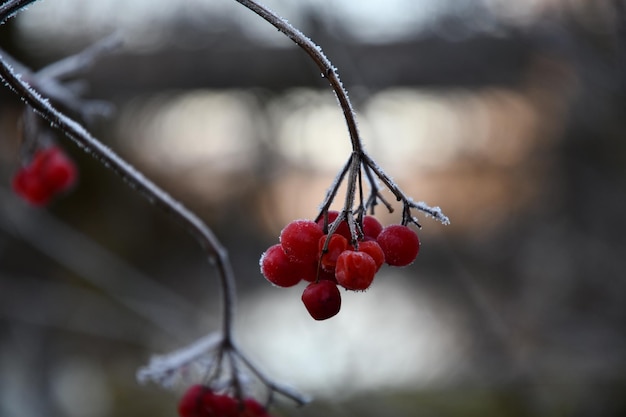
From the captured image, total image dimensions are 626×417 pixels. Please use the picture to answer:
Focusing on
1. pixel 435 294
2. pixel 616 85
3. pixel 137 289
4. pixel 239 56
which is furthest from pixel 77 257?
pixel 616 85

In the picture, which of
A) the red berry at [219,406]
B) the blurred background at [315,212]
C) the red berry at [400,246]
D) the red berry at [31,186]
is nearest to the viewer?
the red berry at [400,246]

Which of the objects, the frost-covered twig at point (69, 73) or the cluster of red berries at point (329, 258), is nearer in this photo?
the cluster of red berries at point (329, 258)

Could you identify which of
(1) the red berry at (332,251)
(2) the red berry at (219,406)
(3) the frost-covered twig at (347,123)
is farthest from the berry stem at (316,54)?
(2) the red berry at (219,406)

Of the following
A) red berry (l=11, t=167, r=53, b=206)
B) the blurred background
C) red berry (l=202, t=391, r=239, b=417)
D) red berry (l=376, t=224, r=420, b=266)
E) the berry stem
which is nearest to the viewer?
the berry stem

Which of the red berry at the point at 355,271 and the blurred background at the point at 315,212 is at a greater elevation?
the blurred background at the point at 315,212

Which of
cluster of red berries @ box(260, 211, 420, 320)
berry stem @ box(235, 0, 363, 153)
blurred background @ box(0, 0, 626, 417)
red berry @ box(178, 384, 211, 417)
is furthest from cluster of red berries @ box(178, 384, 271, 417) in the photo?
blurred background @ box(0, 0, 626, 417)

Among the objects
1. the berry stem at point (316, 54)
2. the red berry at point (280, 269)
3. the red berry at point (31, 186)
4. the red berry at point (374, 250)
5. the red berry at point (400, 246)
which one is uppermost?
the red berry at point (31, 186)

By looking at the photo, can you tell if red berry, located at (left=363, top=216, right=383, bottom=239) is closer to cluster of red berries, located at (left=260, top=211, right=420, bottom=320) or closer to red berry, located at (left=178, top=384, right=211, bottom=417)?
cluster of red berries, located at (left=260, top=211, right=420, bottom=320)

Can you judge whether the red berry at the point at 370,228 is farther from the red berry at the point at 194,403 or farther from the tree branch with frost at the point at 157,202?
the red berry at the point at 194,403

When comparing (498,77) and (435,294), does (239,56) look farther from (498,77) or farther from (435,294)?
(435,294)
